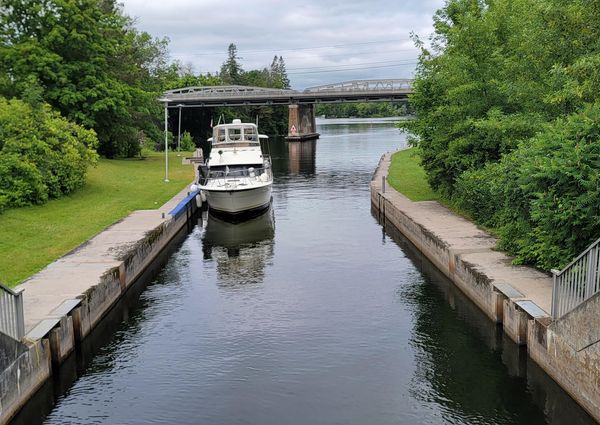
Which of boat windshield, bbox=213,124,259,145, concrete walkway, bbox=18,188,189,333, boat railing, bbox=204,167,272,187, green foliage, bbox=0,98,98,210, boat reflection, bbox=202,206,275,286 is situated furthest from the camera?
boat windshield, bbox=213,124,259,145

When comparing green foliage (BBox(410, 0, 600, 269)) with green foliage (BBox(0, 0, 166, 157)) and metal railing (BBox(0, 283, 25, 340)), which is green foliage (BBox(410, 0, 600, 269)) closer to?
metal railing (BBox(0, 283, 25, 340))

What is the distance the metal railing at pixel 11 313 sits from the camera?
34.2 feet

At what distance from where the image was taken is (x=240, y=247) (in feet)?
78.3

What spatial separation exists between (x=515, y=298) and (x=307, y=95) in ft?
286

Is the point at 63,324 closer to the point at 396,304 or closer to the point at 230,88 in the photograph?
the point at 396,304

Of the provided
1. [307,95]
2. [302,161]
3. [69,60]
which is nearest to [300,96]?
[307,95]

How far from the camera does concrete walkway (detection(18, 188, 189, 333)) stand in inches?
518

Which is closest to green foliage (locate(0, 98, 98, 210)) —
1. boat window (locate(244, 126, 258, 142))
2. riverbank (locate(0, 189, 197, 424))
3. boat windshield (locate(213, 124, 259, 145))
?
riverbank (locate(0, 189, 197, 424))

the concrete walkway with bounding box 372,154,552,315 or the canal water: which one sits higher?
the concrete walkway with bounding box 372,154,552,315

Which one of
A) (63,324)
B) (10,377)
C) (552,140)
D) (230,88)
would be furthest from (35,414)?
(230,88)

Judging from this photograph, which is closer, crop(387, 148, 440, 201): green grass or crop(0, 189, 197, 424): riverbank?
crop(0, 189, 197, 424): riverbank

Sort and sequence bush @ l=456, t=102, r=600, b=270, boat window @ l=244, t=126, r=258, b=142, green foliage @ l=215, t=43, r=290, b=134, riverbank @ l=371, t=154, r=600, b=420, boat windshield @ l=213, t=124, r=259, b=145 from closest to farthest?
riverbank @ l=371, t=154, r=600, b=420
bush @ l=456, t=102, r=600, b=270
boat windshield @ l=213, t=124, r=259, b=145
boat window @ l=244, t=126, r=258, b=142
green foliage @ l=215, t=43, r=290, b=134

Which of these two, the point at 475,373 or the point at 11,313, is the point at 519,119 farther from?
the point at 11,313

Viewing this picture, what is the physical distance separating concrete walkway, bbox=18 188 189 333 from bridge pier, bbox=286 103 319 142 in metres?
76.2
